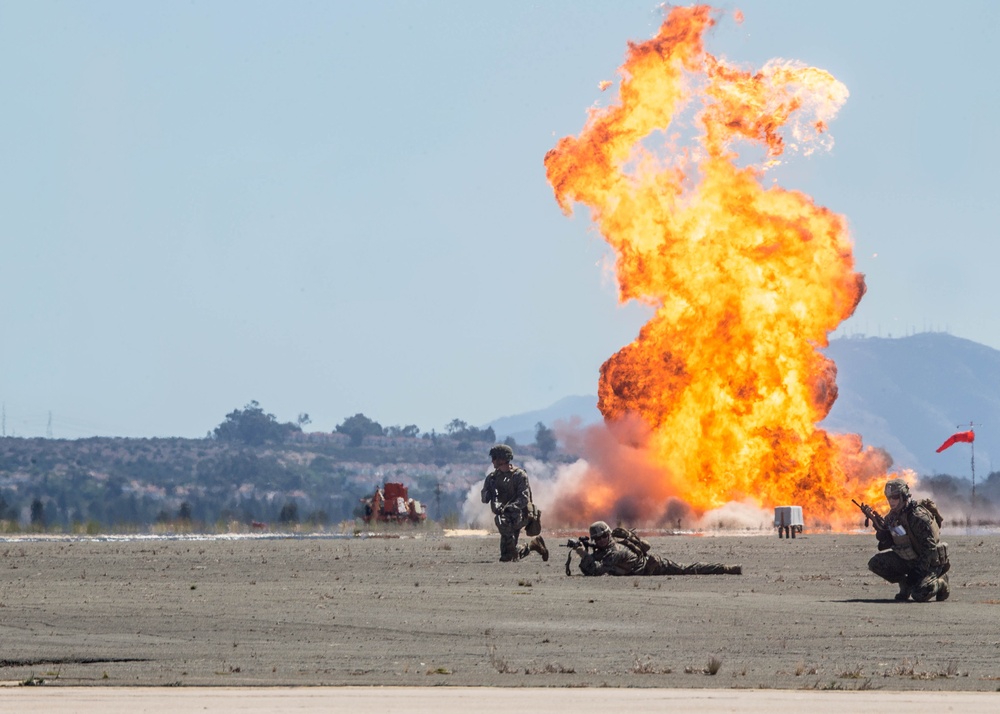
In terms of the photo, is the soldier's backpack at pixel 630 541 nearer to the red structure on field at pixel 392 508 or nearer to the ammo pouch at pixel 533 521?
the ammo pouch at pixel 533 521

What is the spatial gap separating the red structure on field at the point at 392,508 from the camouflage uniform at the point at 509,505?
44.8m

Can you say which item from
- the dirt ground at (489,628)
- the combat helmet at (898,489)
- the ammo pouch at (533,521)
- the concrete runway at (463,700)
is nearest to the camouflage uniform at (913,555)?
the combat helmet at (898,489)

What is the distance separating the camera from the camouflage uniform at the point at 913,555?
25.7 m

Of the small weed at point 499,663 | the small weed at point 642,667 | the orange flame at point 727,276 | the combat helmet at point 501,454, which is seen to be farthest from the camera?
the orange flame at point 727,276

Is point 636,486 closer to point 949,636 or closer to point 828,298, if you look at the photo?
point 828,298

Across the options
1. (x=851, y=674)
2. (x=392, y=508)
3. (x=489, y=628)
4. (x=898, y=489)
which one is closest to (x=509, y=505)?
(x=898, y=489)

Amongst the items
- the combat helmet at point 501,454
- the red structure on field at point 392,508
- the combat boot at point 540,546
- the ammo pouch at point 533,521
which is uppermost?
the red structure on field at point 392,508

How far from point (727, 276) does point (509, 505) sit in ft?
94.0

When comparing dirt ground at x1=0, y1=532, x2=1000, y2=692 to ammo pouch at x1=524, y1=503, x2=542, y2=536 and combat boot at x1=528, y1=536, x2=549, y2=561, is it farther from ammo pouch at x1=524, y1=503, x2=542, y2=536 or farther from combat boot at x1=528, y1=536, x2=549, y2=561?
ammo pouch at x1=524, y1=503, x2=542, y2=536

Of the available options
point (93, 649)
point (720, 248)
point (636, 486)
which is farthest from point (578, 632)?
point (636, 486)

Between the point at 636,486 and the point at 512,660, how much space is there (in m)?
54.5

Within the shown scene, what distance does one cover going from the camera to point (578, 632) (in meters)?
21.1

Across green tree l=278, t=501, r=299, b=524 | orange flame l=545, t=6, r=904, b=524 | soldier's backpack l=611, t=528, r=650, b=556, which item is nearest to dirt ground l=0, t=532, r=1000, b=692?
soldier's backpack l=611, t=528, r=650, b=556

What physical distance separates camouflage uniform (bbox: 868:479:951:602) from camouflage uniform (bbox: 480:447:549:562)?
38.3 ft
